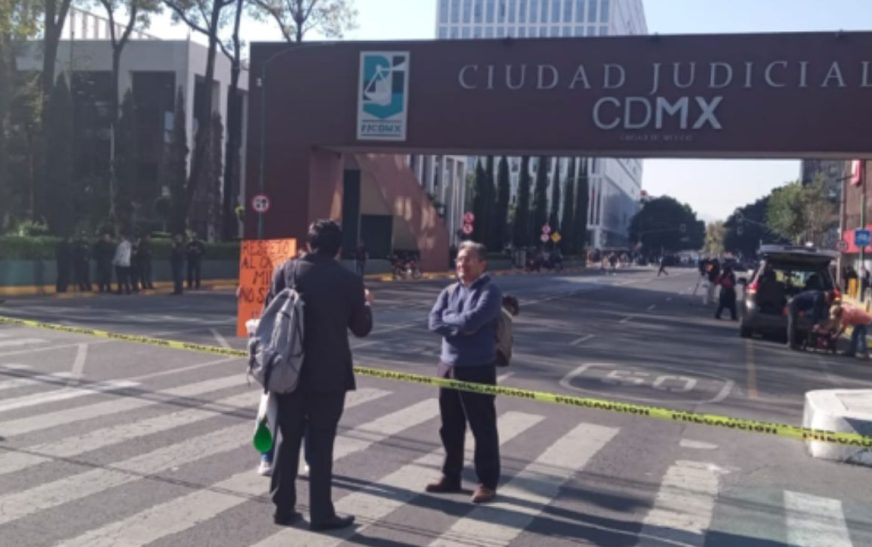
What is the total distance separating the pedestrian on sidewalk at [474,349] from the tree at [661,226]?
5719 inches

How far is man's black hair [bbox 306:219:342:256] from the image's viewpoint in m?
6.38

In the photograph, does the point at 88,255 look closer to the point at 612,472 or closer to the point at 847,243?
the point at 612,472

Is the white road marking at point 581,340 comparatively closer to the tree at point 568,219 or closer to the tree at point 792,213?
the tree at point 792,213

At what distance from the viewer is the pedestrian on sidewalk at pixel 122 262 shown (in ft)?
91.8

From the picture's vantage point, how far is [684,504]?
7328 millimetres

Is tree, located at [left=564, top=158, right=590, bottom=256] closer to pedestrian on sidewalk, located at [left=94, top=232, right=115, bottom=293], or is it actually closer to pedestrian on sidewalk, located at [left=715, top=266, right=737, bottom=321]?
pedestrian on sidewalk, located at [left=715, top=266, right=737, bottom=321]

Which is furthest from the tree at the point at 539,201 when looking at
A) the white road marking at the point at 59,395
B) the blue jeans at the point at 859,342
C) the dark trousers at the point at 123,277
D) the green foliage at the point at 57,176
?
the white road marking at the point at 59,395

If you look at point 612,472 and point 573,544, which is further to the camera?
point 612,472

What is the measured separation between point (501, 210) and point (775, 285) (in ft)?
178

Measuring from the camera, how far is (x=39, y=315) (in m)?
20.0

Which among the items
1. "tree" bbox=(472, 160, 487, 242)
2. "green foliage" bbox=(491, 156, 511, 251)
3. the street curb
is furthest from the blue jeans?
"green foliage" bbox=(491, 156, 511, 251)

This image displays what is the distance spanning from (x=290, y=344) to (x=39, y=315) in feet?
50.7

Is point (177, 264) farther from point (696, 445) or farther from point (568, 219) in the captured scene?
point (568, 219)

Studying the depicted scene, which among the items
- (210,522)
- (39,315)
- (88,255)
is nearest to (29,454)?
(210,522)
